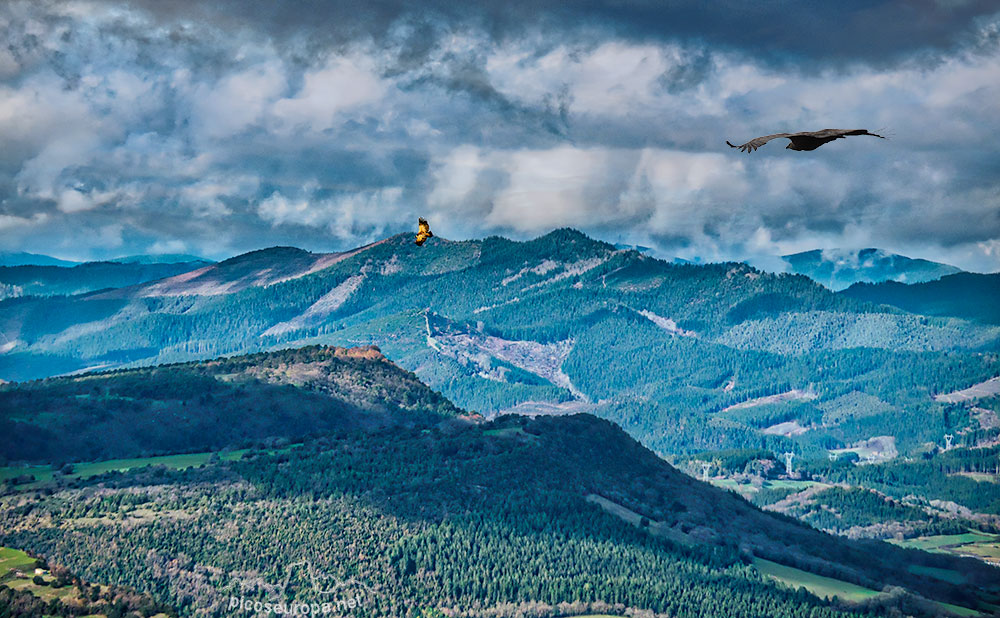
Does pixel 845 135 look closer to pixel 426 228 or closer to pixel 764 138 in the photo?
pixel 764 138

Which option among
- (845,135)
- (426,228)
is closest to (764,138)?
(845,135)

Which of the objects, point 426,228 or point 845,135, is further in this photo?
point 426,228

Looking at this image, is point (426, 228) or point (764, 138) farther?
point (426, 228)
